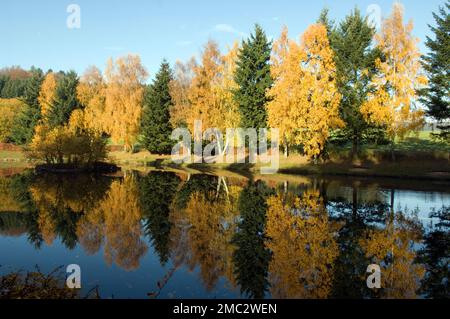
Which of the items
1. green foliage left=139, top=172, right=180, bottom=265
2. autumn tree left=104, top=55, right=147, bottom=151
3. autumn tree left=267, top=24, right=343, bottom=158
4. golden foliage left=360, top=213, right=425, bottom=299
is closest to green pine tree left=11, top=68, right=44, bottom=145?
autumn tree left=104, top=55, right=147, bottom=151

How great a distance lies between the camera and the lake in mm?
8906

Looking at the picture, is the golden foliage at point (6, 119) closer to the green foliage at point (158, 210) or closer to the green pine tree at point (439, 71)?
the green foliage at point (158, 210)

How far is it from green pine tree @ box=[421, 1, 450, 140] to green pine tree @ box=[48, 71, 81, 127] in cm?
4981

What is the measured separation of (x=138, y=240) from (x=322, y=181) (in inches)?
809

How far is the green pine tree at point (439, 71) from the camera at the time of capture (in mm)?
33188

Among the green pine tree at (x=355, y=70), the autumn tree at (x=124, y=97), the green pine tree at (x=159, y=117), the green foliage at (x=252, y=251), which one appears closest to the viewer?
the green foliage at (x=252, y=251)

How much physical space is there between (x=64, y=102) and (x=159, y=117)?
57.1ft

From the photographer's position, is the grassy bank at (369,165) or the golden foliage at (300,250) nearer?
the golden foliage at (300,250)

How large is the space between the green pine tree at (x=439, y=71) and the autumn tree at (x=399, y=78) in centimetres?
107

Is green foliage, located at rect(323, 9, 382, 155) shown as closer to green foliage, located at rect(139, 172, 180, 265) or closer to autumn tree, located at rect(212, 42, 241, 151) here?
autumn tree, located at rect(212, 42, 241, 151)

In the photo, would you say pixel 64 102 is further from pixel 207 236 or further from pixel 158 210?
pixel 207 236

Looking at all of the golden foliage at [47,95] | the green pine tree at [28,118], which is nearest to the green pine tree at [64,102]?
the golden foliage at [47,95]

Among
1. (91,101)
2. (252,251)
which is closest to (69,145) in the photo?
(91,101)

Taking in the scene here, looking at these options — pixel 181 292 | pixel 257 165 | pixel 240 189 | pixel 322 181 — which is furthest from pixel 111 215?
pixel 257 165
